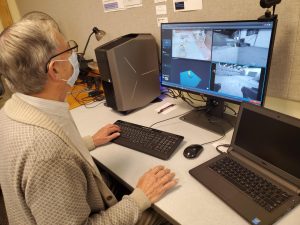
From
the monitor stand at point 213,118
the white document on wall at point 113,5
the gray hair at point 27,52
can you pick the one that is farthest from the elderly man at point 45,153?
the white document on wall at point 113,5

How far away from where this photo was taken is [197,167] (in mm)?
922

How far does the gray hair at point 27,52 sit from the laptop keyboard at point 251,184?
65cm

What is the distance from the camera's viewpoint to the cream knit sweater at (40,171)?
2.20ft

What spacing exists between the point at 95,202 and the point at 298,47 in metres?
0.92

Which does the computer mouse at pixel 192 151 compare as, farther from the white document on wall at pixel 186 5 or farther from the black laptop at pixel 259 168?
the white document on wall at pixel 186 5

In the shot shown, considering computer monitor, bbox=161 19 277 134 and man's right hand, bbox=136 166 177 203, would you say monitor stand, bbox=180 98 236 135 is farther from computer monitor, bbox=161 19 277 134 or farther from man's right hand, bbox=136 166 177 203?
man's right hand, bbox=136 166 177 203

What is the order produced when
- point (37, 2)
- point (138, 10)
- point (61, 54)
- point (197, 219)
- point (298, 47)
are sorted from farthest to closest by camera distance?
point (37, 2) → point (138, 10) → point (298, 47) → point (61, 54) → point (197, 219)

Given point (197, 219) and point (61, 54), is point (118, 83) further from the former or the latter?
point (197, 219)

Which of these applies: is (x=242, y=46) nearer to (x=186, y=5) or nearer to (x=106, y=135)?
(x=186, y=5)

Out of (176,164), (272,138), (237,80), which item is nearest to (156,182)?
(176,164)

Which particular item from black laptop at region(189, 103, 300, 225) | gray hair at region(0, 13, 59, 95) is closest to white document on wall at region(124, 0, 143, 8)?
gray hair at region(0, 13, 59, 95)

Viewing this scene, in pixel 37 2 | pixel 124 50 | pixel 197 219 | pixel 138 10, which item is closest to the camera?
pixel 197 219

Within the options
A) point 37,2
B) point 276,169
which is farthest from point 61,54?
point 37,2

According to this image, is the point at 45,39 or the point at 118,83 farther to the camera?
the point at 118,83
